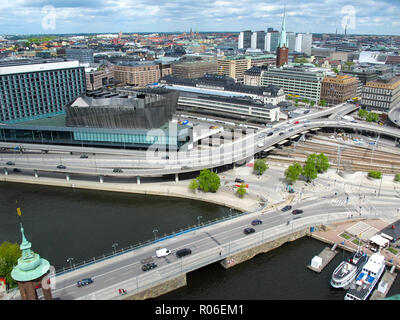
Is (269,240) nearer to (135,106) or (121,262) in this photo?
(121,262)

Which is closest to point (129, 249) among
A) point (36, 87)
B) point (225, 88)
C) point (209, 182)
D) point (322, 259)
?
point (209, 182)

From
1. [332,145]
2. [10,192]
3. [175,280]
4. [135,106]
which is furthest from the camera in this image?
[332,145]

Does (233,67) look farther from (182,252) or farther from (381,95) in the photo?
(182,252)

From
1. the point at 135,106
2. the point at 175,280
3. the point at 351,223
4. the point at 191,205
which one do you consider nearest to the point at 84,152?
the point at 135,106

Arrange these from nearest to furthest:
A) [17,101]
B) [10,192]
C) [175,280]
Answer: [175,280], [10,192], [17,101]

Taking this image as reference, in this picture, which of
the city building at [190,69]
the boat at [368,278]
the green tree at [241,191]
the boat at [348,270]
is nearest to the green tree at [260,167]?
the green tree at [241,191]

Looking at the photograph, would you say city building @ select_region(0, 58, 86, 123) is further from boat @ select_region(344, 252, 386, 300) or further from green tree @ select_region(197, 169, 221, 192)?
boat @ select_region(344, 252, 386, 300)

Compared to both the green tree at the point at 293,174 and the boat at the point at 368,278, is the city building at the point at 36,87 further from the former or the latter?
the boat at the point at 368,278
